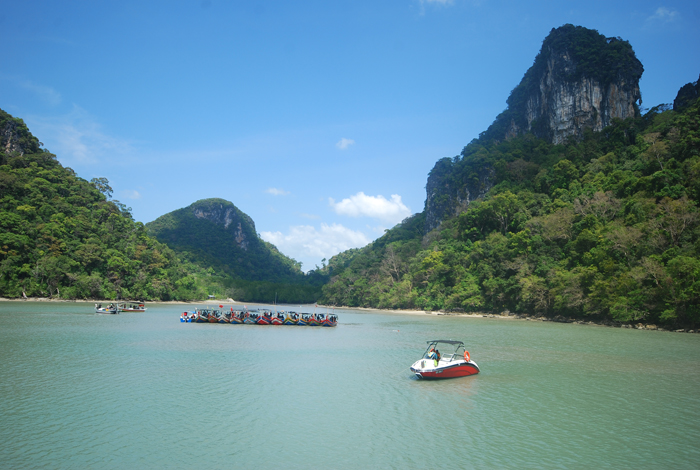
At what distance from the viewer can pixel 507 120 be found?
124 metres

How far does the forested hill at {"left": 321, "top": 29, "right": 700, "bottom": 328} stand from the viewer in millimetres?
35719

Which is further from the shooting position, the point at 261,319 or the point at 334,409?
the point at 261,319

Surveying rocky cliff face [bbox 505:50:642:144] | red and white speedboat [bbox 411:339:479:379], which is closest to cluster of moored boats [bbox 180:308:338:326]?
red and white speedboat [bbox 411:339:479:379]

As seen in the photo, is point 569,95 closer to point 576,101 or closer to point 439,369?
point 576,101

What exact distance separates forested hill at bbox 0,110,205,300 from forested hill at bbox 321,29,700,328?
46.4m

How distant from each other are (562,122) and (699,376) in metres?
81.0

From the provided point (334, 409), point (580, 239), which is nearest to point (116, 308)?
point (334, 409)

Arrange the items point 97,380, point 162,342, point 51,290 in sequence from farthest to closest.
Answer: point 51,290 < point 162,342 < point 97,380

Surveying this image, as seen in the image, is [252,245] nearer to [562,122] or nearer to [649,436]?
[562,122]

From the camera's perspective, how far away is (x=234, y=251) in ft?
527

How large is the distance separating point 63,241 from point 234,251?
101 metres

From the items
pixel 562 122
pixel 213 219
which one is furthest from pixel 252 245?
pixel 562 122

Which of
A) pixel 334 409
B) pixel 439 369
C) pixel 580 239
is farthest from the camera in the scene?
pixel 580 239

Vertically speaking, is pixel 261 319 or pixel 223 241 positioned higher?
pixel 223 241
